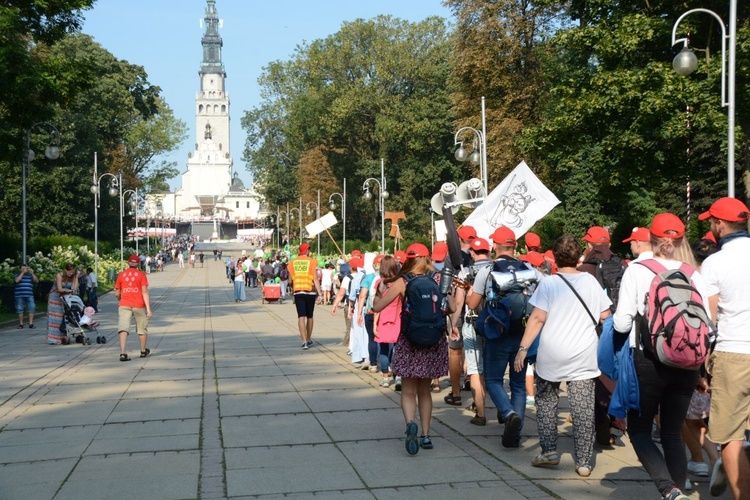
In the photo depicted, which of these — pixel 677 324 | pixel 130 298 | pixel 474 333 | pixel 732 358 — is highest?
pixel 677 324

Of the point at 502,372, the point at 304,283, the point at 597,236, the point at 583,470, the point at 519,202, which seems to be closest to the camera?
the point at 583,470

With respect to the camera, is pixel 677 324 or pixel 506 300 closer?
pixel 677 324

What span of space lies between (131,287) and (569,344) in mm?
10138

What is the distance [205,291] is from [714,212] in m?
44.4

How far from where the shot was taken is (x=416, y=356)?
790 centimetres

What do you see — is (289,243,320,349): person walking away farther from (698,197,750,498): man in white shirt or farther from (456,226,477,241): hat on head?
(698,197,750,498): man in white shirt

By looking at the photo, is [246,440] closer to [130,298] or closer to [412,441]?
[412,441]

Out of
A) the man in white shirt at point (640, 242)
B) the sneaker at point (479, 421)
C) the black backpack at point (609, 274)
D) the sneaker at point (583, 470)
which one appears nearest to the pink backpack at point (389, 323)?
the sneaker at point (479, 421)

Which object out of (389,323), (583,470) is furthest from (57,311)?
(583,470)

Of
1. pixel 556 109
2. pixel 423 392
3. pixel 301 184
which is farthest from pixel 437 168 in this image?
pixel 423 392

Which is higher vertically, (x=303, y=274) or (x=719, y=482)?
(x=303, y=274)

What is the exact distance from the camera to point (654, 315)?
562 centimetres

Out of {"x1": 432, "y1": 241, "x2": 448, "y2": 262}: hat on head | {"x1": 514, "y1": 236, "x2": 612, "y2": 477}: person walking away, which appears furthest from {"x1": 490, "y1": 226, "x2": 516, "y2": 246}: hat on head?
{"x1": 432, "y1": 241, "x2": 448, "y2": 262}: hat on head

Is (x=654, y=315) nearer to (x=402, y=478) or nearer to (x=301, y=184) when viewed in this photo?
(x=402, y=478)
